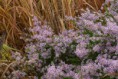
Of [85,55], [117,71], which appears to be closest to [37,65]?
[85,55]

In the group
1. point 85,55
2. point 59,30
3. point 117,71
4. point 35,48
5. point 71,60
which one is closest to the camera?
point 117,71

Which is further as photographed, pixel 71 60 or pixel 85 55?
pixel 71 60

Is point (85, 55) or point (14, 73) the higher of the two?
point (85, 55)

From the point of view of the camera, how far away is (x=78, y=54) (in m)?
1.75

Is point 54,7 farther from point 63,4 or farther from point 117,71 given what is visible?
point 117,71

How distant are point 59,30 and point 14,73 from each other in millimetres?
805

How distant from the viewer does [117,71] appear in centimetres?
157

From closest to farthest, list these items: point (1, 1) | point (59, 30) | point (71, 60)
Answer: point (71, 60) → point (59, 30) → point (1, 1)

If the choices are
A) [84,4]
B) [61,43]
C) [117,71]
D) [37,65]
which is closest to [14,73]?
[37,65]

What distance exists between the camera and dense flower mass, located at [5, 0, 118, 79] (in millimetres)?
1668

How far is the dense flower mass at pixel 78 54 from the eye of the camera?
1668 millimetres

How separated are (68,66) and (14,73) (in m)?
0.35

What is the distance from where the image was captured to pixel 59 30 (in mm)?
2719

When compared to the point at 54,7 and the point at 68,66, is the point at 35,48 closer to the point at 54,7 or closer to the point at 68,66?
the point at 68,66
